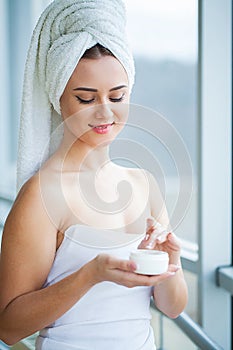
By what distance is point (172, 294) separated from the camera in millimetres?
1105

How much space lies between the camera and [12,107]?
385 cm

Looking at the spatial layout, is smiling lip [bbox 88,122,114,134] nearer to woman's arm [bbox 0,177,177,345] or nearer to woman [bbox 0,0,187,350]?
woman [bbox 0,0,187,350]

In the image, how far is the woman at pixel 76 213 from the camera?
98 centimetres

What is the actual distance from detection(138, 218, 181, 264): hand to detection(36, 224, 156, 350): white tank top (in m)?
0.04

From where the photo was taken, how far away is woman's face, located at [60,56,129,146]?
0.98 metres

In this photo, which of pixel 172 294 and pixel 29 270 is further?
pixel 172 294

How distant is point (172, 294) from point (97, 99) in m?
0.41

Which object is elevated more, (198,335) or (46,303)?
(46,303)

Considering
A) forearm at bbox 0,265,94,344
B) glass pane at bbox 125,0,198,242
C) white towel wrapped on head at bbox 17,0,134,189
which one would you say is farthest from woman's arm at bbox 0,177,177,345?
glass pane at bbox 125,0,198,242

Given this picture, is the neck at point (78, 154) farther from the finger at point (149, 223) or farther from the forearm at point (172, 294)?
the forearm at point (172, 294)

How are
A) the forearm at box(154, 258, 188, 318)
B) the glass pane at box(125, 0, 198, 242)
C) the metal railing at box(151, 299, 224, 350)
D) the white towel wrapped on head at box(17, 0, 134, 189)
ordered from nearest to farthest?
the white towel wrapped on head at box(17, 0, 134, 189), the forearm at box(154, 258, 188, 318), the metal railing at box(151, 299, 224, 350), the glass pane at box(125, 0, 198, 242)

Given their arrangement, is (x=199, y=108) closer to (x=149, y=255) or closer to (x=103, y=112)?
(x=103, y=112)

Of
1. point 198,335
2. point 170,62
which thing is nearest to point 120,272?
point 198,335

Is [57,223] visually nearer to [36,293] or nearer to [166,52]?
[36,293]
